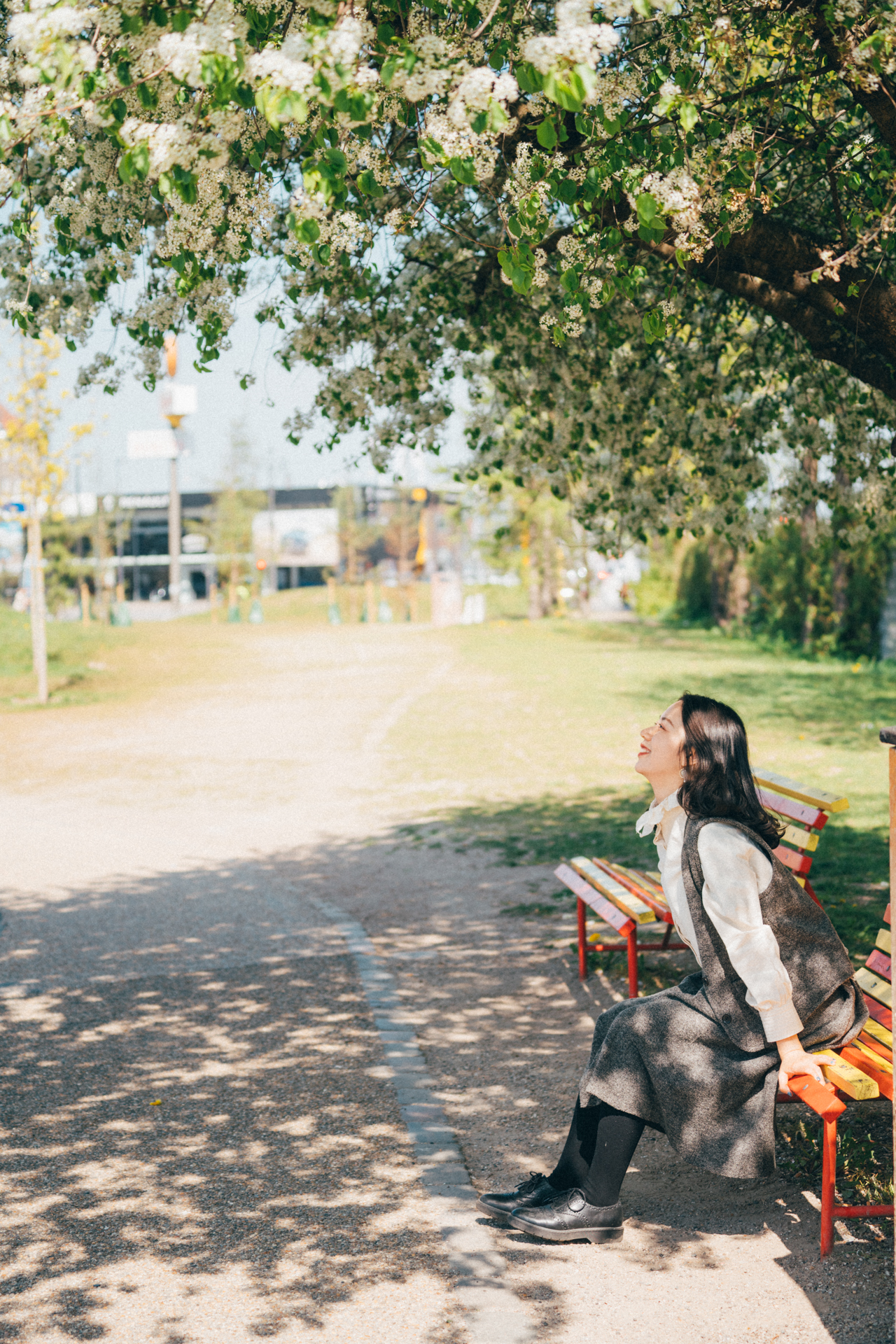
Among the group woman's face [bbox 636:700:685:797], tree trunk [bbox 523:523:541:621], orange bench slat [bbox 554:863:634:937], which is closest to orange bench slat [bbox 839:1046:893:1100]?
woman's face [bbox 636:700:685:797]

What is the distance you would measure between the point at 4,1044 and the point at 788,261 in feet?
14.6

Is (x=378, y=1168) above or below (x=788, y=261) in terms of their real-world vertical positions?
below

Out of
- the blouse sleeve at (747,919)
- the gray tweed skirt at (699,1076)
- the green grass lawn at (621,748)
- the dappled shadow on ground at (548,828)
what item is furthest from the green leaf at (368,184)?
the dappled shadow on ground at (548,828)

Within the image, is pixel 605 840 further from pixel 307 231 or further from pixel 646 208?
pixel 307 231

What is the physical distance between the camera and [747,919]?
340 centimetres

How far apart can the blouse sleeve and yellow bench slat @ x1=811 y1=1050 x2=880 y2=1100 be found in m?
0.13

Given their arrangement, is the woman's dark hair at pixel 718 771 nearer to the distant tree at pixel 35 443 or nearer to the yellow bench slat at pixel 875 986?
the yellow bench slat at pixel 875 986

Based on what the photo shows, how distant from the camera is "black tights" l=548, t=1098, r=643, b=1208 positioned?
3559 mm

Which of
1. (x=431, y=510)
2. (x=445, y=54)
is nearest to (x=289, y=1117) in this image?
(x=445, y=54)

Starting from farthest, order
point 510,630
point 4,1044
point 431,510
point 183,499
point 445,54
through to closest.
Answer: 1. point 183,499
2. point 431,510
3. point 510,630
4. point 4,1044
5. point 445,54

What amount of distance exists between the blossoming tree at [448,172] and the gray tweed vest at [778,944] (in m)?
1.71

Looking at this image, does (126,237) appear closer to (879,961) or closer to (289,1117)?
(289,1117)

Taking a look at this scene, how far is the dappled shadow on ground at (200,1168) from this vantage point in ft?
11.0

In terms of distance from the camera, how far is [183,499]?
83.6m
